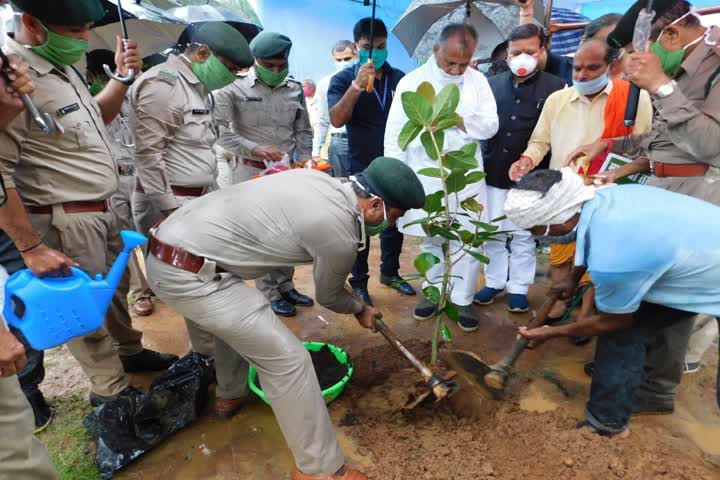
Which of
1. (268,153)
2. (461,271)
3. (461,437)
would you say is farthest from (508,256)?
(268,153)

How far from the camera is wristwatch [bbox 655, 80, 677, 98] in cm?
187

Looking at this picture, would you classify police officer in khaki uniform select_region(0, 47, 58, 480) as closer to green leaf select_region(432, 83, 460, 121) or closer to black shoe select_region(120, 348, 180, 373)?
black shoe select_region(120, 348, 180, 373)

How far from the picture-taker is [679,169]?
2.10 metres

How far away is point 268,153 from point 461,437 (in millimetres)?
2244

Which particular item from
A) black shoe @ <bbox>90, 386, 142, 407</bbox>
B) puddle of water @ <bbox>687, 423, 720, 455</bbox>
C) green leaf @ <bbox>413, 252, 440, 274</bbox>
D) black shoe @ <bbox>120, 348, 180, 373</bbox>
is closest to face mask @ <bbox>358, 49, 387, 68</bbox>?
green leaf @ <bbox>413, 252, 440, 274</bbox>

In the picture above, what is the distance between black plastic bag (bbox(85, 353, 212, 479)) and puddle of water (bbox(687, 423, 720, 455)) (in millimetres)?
2618

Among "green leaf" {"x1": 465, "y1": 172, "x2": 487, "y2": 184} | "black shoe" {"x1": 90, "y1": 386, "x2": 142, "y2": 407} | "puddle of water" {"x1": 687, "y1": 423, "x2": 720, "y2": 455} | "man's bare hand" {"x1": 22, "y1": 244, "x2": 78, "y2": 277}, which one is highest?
"man's bare hand" {"x1": 22, "y1": 244, "x2": 78, "y2": 277}

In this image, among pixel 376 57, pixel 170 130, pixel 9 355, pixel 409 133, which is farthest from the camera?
pixel 376 57

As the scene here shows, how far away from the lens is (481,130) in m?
2.88

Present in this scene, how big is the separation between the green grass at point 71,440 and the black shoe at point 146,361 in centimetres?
27

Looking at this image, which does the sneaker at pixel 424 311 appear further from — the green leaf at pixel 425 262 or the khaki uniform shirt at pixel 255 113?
the khaki uniform shirt at pixel 255 113

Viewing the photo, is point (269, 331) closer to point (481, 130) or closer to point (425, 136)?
point (425, 136)

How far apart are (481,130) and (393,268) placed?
5.01 ft

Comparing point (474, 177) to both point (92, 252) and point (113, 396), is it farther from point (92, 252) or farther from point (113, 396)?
point (113, 396)
